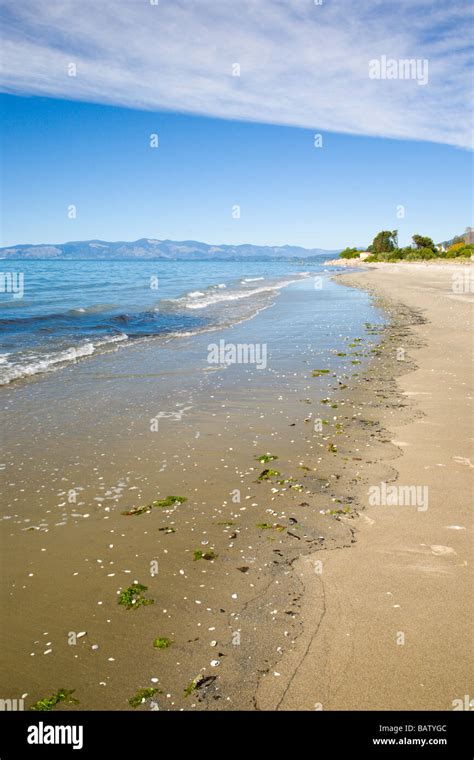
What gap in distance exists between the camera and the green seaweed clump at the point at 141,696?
4277 millimetres

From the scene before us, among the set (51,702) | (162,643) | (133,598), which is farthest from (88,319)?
(51,702)

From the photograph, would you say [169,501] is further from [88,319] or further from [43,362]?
[88,319]

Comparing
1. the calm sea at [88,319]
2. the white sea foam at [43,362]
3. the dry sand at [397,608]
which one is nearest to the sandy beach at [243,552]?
the dry sand at [397,608]

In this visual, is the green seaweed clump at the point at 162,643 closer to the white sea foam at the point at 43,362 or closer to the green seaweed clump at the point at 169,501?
the green seaweed clump at the point at 169,501

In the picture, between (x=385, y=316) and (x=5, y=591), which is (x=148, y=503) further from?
(x=385, y=316)

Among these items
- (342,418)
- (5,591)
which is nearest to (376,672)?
(5,591)

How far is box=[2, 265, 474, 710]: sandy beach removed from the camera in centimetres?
455

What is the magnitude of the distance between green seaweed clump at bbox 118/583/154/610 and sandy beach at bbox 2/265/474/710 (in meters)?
0.12

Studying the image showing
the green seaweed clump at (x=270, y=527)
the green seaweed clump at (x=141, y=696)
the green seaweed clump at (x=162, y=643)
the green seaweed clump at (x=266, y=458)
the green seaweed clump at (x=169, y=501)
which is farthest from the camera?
the green seaweed clump at (x=266, y=458)

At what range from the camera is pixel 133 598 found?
5605 millimetres

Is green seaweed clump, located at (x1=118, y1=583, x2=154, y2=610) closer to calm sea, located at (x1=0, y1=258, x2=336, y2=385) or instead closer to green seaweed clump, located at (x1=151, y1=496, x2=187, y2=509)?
green seaweed clump, located at (x1=151, y1=496, x2=187, y2=509)

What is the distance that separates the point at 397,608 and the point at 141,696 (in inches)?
112

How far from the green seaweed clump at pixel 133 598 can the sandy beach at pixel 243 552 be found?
12 centimetres

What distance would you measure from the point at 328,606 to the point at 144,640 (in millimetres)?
2047
